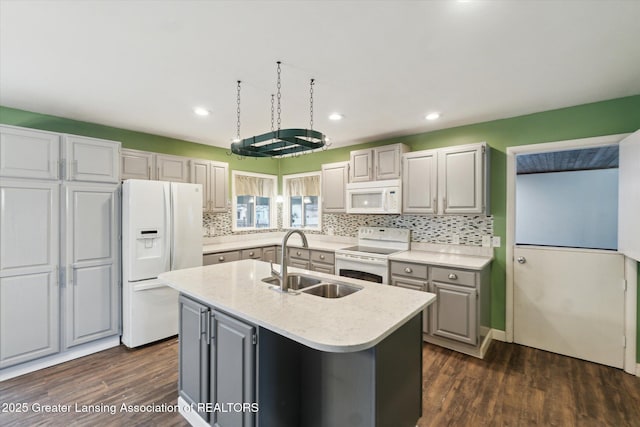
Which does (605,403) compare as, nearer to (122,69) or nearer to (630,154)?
(630,154)

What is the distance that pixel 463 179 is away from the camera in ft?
10.5

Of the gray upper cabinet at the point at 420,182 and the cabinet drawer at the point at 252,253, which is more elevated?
the gray upper cabinet at the point at 420,182

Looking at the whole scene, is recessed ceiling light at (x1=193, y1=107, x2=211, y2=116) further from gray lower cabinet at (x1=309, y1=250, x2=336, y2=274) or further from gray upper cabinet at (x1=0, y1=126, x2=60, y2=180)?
gray lower cabinet at (x1=309, y1=250, x2=336, y2=274)

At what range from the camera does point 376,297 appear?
1804mm

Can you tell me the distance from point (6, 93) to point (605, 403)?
5.64 m

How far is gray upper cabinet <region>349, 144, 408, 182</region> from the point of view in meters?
3.70

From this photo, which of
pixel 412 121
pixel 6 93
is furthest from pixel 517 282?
pixel 6 93

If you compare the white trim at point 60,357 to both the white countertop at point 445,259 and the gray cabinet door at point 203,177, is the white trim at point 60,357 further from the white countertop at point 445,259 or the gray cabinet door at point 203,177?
the white countertop at point 445,259

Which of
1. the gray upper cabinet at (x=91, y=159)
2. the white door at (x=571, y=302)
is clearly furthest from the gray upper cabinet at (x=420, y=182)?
the gray upper cabinet at (x=91, y=159)

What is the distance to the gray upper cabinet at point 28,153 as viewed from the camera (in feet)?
8.27

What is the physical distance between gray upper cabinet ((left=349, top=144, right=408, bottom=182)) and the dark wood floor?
2.18 meters

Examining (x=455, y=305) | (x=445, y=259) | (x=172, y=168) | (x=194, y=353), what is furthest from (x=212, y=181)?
(x=455, y=305)

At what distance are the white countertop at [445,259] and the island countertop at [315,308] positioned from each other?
4.17 ft

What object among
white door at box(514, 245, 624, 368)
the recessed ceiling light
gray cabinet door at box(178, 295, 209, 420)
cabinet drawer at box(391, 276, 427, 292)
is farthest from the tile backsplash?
gray cabinet door at box(178, 295, 209, 420)
